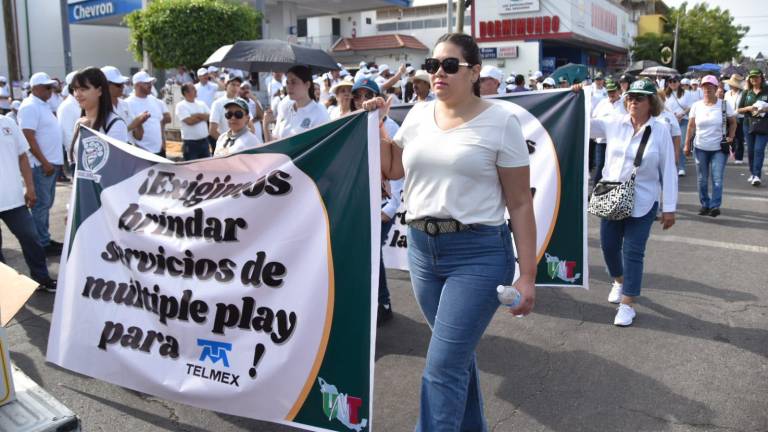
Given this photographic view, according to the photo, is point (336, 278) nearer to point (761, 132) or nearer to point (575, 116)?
point (575, 116)

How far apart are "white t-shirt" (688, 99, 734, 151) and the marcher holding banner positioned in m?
4.68

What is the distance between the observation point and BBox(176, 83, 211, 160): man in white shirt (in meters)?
9.84

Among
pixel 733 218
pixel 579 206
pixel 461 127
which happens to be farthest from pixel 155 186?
pixel 733 218

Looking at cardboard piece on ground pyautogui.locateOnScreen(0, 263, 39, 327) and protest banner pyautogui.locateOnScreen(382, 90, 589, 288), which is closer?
cardboard piece on ground pyautogui.locateOnScreen(0, 263, 39, 327)

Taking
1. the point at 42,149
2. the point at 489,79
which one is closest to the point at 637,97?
the point at 489,79

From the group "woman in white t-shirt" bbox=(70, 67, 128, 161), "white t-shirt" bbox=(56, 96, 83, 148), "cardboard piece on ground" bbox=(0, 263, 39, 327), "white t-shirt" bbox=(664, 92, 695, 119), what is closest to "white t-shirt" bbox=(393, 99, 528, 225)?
"cardboard piece on ground" bbox=(0, 263, 39, 327)

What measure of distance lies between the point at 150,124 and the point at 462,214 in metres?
6.17

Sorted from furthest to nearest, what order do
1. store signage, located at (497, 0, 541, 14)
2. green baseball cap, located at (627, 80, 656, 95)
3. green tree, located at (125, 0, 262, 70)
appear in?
store signage, located at (497, 0, 541, 14) → green tree, located at (125, 0, 262, 70) → green baseball cap, located at (627, 80, 656, 95)

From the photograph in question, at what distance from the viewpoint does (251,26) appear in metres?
20.5

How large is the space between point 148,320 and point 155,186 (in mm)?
760

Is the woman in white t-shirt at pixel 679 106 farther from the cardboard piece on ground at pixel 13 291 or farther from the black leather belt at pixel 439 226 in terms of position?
the cardboard piece on ground at pixel 13 291

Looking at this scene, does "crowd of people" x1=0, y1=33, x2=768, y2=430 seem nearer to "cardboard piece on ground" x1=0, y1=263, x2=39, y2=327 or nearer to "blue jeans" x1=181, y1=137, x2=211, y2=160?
"blue jeans" x1=181, y1=137, x2=211, y2=160

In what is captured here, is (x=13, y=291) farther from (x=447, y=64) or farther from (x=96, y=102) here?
(x=96, y=102)

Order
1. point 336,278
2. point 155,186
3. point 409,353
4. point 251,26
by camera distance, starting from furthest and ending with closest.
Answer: point 251,26 → point 409,353 → point 155,186 → point 336,278
